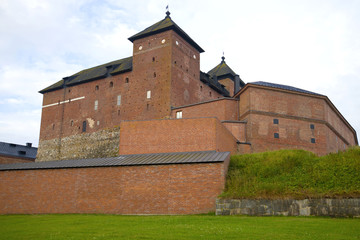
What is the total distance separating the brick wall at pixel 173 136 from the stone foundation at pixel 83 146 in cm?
1284

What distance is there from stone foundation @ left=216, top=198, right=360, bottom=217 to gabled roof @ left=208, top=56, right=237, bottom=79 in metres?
30.0

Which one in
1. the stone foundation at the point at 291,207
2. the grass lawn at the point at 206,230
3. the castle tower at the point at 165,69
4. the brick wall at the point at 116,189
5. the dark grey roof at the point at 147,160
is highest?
the castle tower at the point at 165,69

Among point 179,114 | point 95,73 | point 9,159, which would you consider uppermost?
point 95,73

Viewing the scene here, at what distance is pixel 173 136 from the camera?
2194 centimetres

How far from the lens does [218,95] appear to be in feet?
137

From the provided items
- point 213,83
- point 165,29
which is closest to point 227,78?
point 213,83

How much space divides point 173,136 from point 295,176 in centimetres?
758

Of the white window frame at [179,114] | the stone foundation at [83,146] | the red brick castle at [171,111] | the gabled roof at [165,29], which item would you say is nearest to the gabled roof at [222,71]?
the red brick castle at [171,111]

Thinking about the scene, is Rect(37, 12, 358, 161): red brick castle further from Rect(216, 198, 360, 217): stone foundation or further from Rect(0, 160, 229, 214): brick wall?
Rect(216, 198, 360, 217): stone foundation

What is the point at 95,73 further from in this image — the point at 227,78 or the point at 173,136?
the point at 173,136

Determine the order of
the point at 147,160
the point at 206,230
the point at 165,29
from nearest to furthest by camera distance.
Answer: the point at 206,230 < the point at 147,160 < the point at 165,29

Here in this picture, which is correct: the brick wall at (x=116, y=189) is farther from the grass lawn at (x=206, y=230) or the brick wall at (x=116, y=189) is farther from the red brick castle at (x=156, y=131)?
the grass lawn at (x=206, y=230)

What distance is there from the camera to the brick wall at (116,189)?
1775cm

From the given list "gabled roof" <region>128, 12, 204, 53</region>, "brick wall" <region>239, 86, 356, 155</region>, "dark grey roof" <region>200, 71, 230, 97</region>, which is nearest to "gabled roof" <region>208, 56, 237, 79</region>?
"dark grey roof" <region>200, 71, 230, 97</region>
